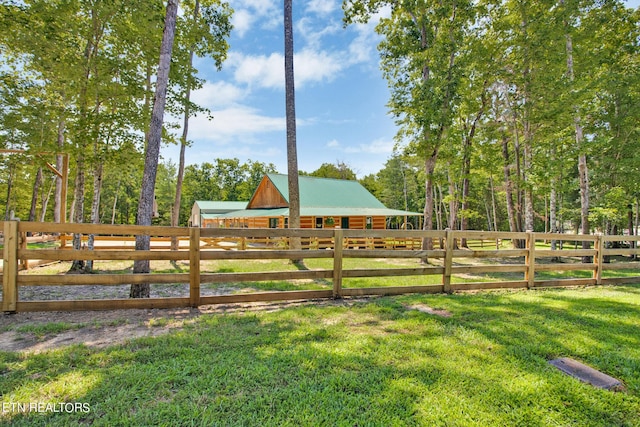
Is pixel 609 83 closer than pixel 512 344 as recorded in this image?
No

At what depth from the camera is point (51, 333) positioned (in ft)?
11.2

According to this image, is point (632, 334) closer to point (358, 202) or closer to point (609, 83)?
point (609, 83)

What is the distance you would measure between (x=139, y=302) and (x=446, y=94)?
1156cm

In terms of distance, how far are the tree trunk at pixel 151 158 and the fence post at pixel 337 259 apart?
3.16 meters

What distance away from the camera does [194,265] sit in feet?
14.5

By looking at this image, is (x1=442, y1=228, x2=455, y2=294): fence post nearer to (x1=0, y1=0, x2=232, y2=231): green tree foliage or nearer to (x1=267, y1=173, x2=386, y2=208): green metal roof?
(x1=0, y1=0, x2=232, y2=231): green tree foliage

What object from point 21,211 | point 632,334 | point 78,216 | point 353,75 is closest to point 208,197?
point 21,211

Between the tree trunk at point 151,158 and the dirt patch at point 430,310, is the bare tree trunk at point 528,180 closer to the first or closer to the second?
the dirt patch at point 430,310

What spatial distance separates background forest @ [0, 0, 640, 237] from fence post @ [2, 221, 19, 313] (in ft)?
14.8

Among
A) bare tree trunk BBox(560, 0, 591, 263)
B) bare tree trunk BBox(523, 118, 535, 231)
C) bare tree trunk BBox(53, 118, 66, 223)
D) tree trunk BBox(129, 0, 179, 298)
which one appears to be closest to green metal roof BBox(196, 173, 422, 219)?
bare tree trunk BBox(523, 118, 535, 231)

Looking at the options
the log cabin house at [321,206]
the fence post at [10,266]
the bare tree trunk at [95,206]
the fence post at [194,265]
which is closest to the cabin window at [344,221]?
the log cabin house at [321,206]

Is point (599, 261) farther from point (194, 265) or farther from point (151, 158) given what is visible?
point (151, 158)

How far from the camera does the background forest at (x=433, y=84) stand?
758cm

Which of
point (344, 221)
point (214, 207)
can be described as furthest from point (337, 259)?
point (214, 207)
